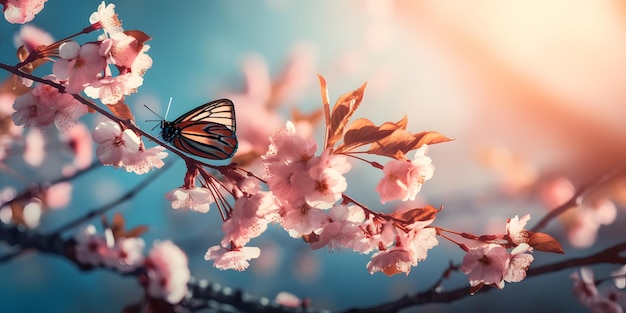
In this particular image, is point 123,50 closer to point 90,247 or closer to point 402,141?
point 402,141

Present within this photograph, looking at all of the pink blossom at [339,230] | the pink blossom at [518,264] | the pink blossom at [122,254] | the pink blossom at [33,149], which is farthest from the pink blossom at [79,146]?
the pink blossom at [518,264]

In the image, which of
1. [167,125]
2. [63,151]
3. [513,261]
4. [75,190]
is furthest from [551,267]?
[63,151]

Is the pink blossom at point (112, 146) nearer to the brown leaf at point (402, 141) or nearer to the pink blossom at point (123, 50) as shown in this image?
the pink blossom at point (123, 50)

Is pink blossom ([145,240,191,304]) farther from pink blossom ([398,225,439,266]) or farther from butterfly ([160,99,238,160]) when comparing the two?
pink blossom ([398,225,439,266])

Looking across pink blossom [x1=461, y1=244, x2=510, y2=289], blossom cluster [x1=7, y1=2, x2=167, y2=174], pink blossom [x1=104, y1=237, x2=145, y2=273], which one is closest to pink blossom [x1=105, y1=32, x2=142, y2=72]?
blossom cluster [x1=7, y1=2, x2=167, y2=174]

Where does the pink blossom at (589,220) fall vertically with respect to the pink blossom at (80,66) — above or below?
above

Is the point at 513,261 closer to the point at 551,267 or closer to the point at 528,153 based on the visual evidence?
the point at 551,267
